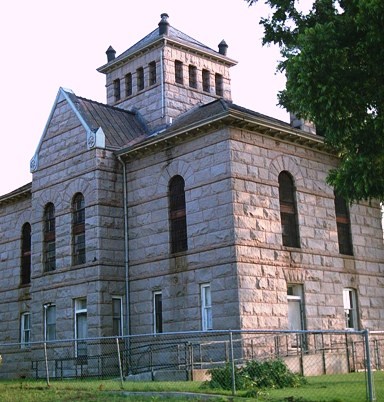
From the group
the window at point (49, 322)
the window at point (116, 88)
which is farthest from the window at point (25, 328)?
the window at point (116, 88)

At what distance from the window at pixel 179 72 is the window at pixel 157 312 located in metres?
11.8

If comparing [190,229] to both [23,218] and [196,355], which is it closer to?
[196,355]

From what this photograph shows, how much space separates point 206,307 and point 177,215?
150 inches

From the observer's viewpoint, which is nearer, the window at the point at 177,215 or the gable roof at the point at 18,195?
the window at the point at 177,215

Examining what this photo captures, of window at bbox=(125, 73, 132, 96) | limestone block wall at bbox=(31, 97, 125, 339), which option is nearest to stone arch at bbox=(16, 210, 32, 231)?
limestone block wall at bbox=(31, 97, 125, 339)

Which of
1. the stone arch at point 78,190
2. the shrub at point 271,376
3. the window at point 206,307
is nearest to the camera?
the shrub at point 271,376

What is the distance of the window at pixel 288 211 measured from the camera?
2633 centimetres

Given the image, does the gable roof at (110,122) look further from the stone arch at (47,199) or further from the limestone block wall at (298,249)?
the limestone block wall at (298,249)

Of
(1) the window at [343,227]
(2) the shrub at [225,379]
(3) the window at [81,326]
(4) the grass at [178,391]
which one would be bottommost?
(4) the grass at [178,391]

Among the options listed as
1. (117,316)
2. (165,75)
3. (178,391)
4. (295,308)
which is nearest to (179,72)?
(165,75)

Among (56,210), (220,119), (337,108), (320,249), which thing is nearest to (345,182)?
(337,108)

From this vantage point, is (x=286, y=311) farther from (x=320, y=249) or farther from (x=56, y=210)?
(x=56, y=210)

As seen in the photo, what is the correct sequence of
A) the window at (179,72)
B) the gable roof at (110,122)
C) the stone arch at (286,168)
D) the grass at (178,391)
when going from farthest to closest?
the window at (179,72)
the gable roof at (110,122)
the stone arch at (286,168)
the grass at (178,391)

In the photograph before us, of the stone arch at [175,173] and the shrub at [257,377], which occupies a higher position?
the stone arch at [175,173]
